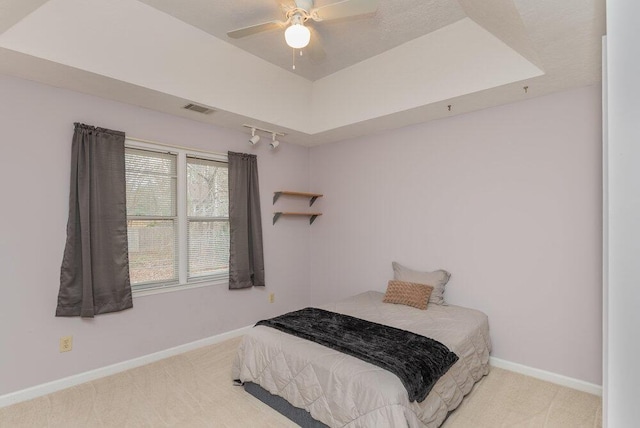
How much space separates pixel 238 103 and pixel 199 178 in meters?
0.92

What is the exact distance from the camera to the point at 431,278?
3.28 metres

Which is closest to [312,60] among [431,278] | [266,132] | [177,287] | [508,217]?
[266,132]

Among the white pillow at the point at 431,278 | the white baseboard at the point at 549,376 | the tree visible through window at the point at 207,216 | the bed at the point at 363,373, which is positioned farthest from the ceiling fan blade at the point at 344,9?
the white baseboard at the point at 549,376

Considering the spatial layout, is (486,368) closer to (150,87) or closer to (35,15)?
(150,87)

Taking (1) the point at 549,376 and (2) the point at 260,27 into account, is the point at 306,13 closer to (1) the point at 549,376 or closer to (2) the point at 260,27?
(2) the point at 260,27

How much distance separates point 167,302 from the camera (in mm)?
3229

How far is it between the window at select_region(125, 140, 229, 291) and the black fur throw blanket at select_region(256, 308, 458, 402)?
1261 millimetres

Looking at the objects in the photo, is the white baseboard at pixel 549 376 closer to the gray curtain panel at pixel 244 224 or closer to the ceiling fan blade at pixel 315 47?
the gray curtain panel at pixel 244 224

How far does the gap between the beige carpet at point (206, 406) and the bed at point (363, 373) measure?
0.14m

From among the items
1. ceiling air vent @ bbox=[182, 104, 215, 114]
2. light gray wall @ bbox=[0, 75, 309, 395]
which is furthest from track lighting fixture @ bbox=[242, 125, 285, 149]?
light gray wall @ bbox=[0, 75, 309, 395]

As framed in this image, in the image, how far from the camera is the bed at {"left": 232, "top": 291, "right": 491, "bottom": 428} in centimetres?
179

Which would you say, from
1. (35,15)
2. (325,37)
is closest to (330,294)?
(325,37)

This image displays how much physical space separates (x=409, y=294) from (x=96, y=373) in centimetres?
289

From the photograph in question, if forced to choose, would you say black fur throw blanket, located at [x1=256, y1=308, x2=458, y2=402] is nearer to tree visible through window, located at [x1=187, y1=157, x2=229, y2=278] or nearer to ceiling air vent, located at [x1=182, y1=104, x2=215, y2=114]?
tree visible through window, located at [x1=187, y1=157, x2=229, y2=278]
